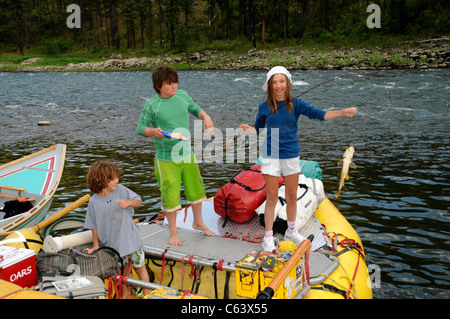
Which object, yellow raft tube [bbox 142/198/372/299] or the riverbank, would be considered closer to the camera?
yellow raft tube [bbox 142/198/372/299]

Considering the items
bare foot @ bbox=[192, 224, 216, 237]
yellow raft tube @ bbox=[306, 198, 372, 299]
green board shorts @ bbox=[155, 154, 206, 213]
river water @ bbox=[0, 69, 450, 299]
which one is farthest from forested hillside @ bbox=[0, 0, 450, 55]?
green board shorts @ bbox=[155, 154, 206, 213]

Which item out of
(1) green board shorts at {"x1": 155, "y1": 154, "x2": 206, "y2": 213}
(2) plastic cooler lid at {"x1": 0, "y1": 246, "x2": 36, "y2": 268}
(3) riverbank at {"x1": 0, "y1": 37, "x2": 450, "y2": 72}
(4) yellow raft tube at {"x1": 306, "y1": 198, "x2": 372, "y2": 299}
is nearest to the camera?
(2) plastic cooler lid at {"x1": 0, "y1": 246, "x2": 36, "y2": 268}

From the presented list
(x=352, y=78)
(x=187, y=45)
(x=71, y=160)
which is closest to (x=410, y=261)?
(x=71, y=160)

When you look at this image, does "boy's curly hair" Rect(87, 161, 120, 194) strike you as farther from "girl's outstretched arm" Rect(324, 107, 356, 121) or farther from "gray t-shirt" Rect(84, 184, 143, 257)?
"girl's outstretched arm" Rect(324, 107, 356, 121)

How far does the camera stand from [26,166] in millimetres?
8477

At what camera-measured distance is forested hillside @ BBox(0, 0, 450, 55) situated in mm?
55625

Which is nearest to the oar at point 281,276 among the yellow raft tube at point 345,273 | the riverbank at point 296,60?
the yellow raft tube at point 345,273

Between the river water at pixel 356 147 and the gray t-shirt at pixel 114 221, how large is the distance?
11.5 feet

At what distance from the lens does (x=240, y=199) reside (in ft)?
18.7

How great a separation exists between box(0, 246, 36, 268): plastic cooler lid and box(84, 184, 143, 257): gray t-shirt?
2.11ft

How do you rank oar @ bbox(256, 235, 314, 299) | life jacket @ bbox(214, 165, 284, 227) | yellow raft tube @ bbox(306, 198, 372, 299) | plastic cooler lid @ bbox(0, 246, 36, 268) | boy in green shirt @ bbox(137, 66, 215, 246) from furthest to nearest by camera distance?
life jacket @ bbox(214, 165, 284, 227), boy in green shirt @ bbox(137, 66, 215, 246), yellow raft tube @ bbox(306, 198, 372, 299), plastic cooler lid @ bbox(0, 246, 36, 268), oar @ bbox(256, 235, 314, 299)

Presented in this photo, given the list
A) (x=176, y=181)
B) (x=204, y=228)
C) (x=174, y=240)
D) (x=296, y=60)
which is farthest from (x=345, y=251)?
(x=296, y=60)

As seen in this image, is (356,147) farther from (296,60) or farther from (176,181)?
(296,60)

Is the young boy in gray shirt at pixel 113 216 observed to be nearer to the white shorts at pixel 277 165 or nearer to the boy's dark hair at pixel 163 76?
the boy's dark hair at pixel 163 76
